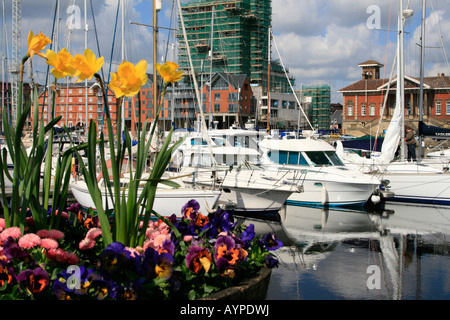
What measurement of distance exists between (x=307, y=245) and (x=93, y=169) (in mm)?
10011

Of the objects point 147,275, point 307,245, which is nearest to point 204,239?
point 147,275

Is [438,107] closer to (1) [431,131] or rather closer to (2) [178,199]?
(1) [431,131]

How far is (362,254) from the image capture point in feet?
42.4

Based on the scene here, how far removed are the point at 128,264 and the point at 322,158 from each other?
17.6 metres

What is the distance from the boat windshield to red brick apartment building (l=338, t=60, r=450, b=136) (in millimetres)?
59095

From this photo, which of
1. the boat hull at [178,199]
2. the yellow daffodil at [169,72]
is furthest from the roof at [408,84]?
the yellow daffodil at [169,72]

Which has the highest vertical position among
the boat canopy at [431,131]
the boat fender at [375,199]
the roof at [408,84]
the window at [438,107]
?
the roof at [408,84]

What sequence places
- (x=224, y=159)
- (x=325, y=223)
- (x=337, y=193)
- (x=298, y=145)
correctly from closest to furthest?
1. (x=325, y=223)
2. (x=337, y=193)
3. (x=298, y=145)
4. (x=224, y=159)

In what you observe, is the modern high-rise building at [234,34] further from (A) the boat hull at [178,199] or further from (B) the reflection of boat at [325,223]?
(A) the boat hull at [178,199]

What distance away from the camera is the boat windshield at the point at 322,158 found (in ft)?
69.6

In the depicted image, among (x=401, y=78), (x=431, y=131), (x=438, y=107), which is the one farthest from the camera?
(x=438, y=107)

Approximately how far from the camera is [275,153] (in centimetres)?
2222

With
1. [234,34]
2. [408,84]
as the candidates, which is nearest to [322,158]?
[408,84]

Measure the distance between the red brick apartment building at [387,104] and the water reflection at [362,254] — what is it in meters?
62.1
